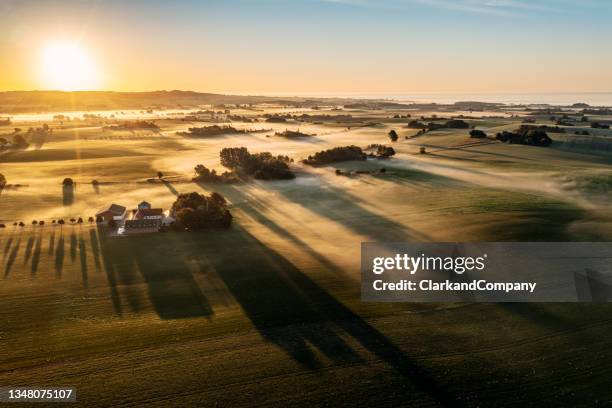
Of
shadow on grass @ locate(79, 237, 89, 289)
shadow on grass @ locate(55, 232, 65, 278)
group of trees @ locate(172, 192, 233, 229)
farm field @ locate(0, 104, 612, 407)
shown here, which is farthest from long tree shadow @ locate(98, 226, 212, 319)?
group of trees @ locate(172, 192, 233, 229)

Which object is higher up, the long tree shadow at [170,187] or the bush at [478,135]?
the bush at [478,135]

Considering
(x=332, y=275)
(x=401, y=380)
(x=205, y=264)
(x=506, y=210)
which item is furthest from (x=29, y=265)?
(x=506, y=210)

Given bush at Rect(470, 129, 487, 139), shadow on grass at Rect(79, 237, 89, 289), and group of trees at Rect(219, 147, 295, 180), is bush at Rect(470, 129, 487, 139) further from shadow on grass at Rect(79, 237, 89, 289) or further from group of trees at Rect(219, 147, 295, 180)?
shadow on grass at Rect(79, 237, 89, 289)

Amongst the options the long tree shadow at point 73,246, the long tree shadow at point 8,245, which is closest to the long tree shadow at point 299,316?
the long tree shadow at point 73,246

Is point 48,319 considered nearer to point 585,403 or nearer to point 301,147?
point 585,403

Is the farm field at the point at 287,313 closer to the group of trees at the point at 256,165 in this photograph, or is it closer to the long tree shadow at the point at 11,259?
the long tree shadow at the point at 11,259
